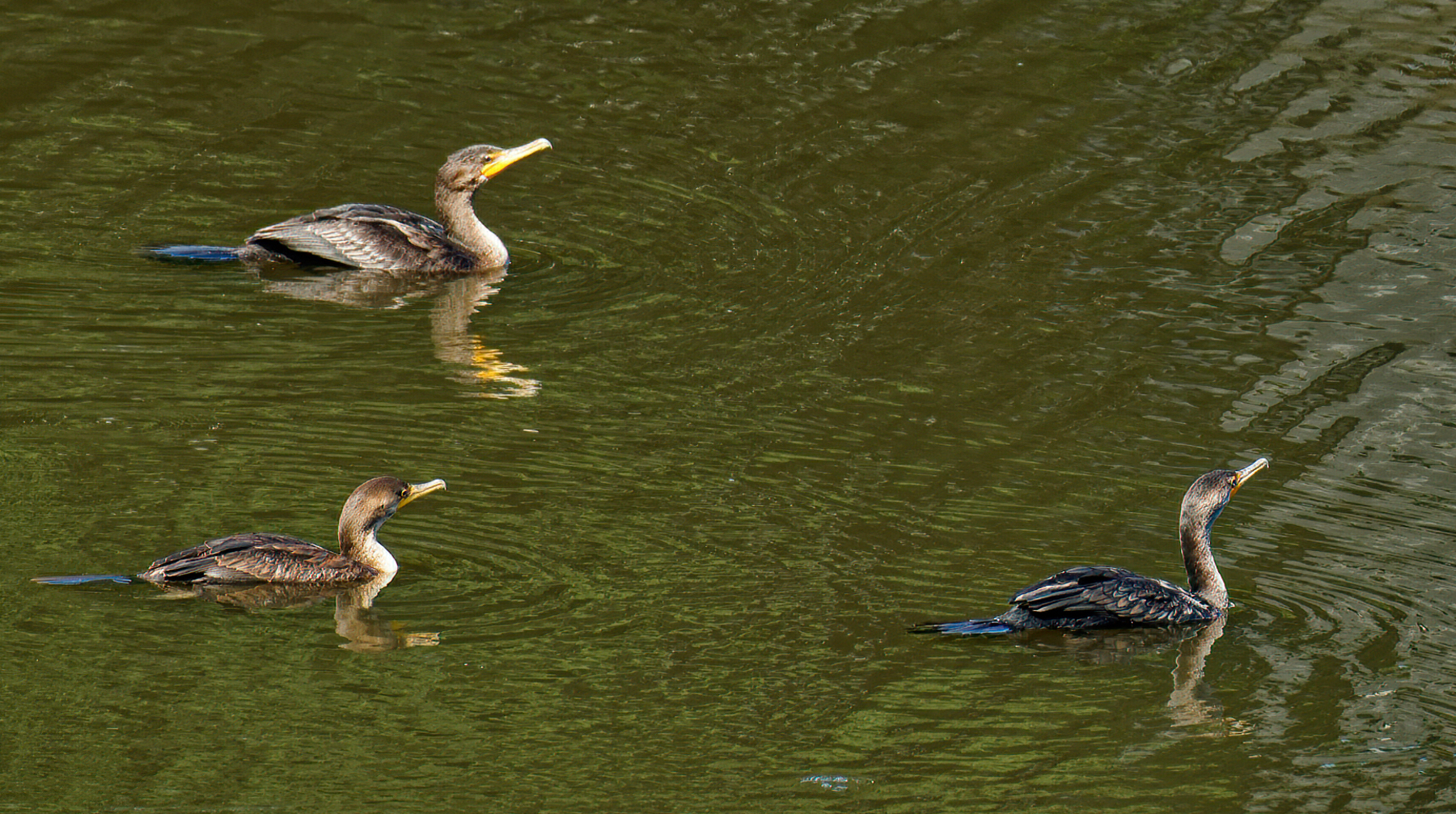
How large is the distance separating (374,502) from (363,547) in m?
0.22

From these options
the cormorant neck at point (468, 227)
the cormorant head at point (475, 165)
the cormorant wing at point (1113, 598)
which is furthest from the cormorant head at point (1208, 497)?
the cormorant head at point (475, 165)

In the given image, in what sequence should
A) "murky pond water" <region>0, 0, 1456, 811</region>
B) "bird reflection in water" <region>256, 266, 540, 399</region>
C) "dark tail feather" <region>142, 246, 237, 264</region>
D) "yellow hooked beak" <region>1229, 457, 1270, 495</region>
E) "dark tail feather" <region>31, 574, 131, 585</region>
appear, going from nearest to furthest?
"murky pond water" <region>0, 0, 1456, 811</region>, "dark tail feather" <region>31, 574, 131, 585</region>, "yellow hooked beak" <region>1229, 457, 1270, 495</region>, "bird reflection in water" <region>256, 266, 540, 399</region>, "dark tail feather" <region>142, 246, 237, 264</region>

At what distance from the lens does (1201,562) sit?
965 cm

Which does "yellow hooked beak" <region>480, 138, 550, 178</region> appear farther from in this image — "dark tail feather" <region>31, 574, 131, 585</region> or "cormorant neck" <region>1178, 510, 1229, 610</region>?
"cormorant neck" <region>1178, 510, 1229, 610</region>

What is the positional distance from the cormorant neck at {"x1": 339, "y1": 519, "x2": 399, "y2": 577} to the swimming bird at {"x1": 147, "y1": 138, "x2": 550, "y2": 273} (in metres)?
4.72

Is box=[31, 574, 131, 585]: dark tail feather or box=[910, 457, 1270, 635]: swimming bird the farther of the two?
box=[910, 457, 1270, 635]: swimming bird

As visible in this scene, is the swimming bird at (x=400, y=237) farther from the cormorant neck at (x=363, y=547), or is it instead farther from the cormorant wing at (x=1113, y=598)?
the cormorant wing at (x=1113, y=598)

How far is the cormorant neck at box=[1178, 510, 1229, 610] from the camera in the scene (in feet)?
31.4

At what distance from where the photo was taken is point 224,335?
483 inches

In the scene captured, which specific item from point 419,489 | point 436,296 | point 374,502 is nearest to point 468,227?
point 436,296

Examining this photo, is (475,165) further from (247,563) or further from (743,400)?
(247,563)

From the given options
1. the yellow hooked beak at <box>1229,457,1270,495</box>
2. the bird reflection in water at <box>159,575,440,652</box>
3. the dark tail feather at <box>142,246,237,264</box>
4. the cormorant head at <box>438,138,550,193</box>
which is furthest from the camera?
the cormorant head at <box>438,138,550,193</box>

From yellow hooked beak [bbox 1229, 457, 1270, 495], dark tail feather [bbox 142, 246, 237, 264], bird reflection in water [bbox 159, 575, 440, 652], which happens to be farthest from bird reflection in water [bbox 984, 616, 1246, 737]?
dark tail feather [bbox 142, 246, 237, 264]

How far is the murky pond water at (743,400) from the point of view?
806 centimetres
